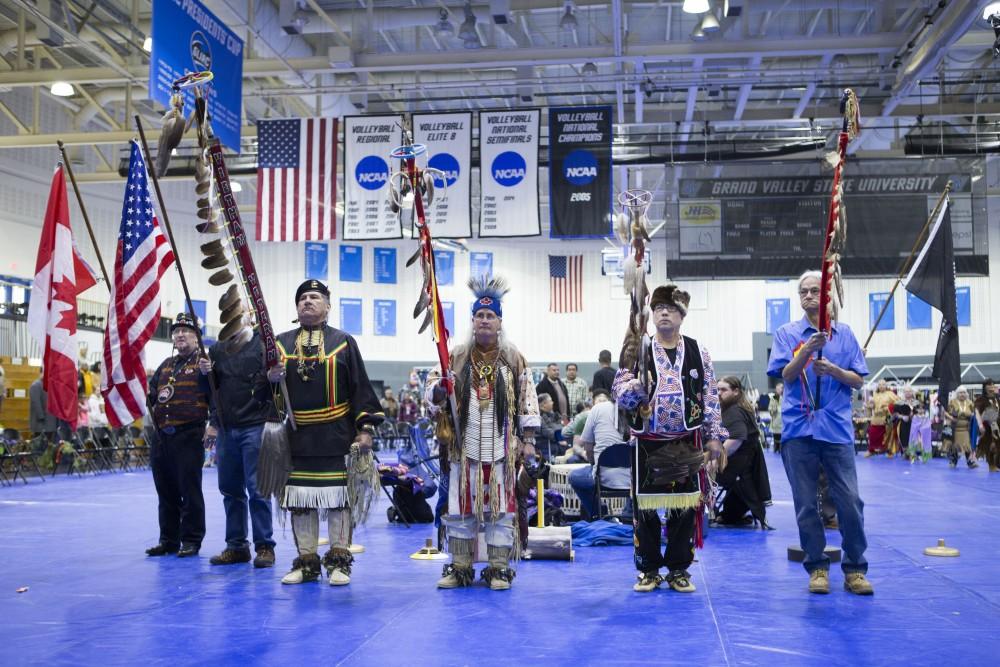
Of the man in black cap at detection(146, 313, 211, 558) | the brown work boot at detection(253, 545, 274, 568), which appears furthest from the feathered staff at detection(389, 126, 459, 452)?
the man in black cap at detection(146, 313, 211, 558)

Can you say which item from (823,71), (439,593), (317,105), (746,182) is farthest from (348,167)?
(439,593)

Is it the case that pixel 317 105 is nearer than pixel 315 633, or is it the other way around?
pixel 315 633

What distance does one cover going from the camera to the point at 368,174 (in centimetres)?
1261

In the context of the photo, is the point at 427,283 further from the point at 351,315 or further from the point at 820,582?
the point at 351,315

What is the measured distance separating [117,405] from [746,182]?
8977 millimetres

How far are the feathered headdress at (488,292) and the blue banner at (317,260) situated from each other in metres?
22.7

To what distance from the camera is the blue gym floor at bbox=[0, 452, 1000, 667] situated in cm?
362

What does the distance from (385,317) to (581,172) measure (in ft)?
57.8

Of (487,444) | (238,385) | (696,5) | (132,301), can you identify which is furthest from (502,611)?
(696,5)

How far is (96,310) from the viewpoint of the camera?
2303 centimetres

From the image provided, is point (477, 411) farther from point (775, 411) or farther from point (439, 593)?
point (775, 411)

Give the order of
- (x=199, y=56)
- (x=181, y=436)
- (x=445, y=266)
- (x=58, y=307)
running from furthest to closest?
(x=445, y=266) → (x=199, y=56) → (x=58, y=307) → (x=181, y=436)

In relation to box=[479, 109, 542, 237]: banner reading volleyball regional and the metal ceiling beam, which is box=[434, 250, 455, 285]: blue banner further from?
box=[479, 109, 542, 237]: banner reading volleyball regional

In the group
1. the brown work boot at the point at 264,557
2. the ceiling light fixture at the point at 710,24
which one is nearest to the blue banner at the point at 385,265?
the ceiling light fixture at the point at 710,24
